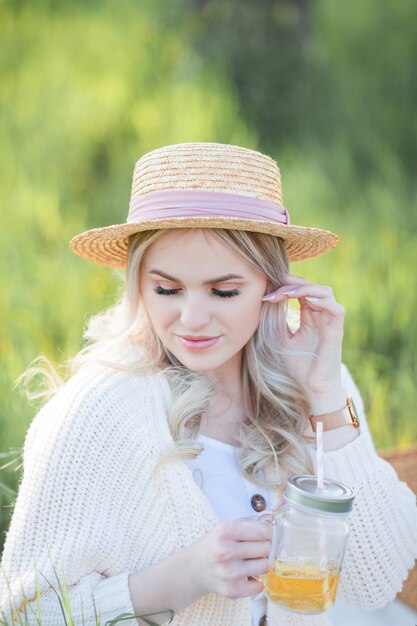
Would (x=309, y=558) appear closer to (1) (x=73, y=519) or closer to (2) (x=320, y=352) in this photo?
(1) (x=73, y=519)

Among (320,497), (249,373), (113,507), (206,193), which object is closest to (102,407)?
(113,507)

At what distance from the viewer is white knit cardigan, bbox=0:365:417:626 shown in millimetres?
1712

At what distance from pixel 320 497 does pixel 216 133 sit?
4.88 m

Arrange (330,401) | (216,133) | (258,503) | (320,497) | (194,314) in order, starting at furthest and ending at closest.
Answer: (216,133) < (330,401) < (258,503) < (194,314) < (320,497)

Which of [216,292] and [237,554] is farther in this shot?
[216,292]

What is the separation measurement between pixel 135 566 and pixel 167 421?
1.17ft

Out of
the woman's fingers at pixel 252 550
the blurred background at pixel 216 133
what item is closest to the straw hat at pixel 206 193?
the woman's fingers at pixel 252 550

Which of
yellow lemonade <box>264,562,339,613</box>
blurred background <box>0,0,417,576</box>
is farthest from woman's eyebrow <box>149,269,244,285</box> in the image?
blurred background <box>0,0,417,576</box>

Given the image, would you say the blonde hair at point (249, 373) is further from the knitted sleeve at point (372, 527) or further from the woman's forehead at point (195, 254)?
the knitted sleeve at point (372, 527)

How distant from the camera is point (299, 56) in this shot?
7.01 metres

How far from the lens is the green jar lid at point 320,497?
128 centimetres

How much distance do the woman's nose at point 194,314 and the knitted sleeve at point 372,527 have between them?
1.69 feet

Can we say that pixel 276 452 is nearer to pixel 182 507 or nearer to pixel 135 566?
pixel 182 507

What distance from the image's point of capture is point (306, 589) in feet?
4.58
